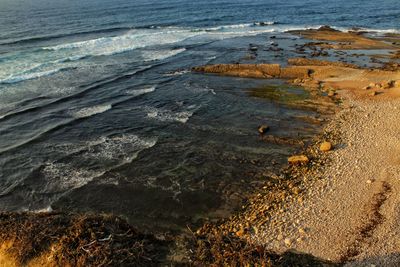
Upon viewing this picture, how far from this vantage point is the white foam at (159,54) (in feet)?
154

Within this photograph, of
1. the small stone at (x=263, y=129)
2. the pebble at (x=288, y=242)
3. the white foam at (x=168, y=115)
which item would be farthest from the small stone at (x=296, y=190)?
the white foam at (x=168, y=115)

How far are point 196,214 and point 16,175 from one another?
462 inches

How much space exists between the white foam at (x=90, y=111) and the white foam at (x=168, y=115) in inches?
155

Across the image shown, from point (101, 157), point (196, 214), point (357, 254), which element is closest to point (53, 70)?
point (101, 157)

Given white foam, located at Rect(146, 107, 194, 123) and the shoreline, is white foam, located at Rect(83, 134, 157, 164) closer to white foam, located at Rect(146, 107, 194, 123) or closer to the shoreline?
white foam, located at Rect(146, 107, 194, 123)

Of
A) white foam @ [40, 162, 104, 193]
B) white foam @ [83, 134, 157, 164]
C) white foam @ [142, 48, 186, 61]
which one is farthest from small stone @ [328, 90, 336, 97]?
white foam @ [142, 48, 186, 61]

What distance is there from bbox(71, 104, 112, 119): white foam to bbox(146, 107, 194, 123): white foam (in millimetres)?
3940

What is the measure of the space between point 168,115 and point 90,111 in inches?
273

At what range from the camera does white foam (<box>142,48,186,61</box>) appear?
46.8 metres

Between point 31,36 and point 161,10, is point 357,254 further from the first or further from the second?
point 161,10

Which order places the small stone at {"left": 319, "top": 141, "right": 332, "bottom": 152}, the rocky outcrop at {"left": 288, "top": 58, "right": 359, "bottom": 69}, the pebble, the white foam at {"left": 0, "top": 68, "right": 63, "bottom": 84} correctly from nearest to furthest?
1. the pebble
2. the small stone at {"left": 319, "top": 141, "right": 332, "bottom": 152}
3. the white foam at {"left": 0, "top": 68, "right": 63, "bottom": 84}
4. the rocky outcrop at {"left": 288, "top": 58, "right": 359, "bottom": 69}

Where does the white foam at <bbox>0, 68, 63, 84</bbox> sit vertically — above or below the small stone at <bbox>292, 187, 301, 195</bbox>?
above

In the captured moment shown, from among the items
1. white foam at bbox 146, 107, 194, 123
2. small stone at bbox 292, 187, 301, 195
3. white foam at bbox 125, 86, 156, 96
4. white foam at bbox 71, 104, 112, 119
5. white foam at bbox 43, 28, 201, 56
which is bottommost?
small stone at bbox 292, 187, 301, 195

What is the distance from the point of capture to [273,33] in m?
61.4
